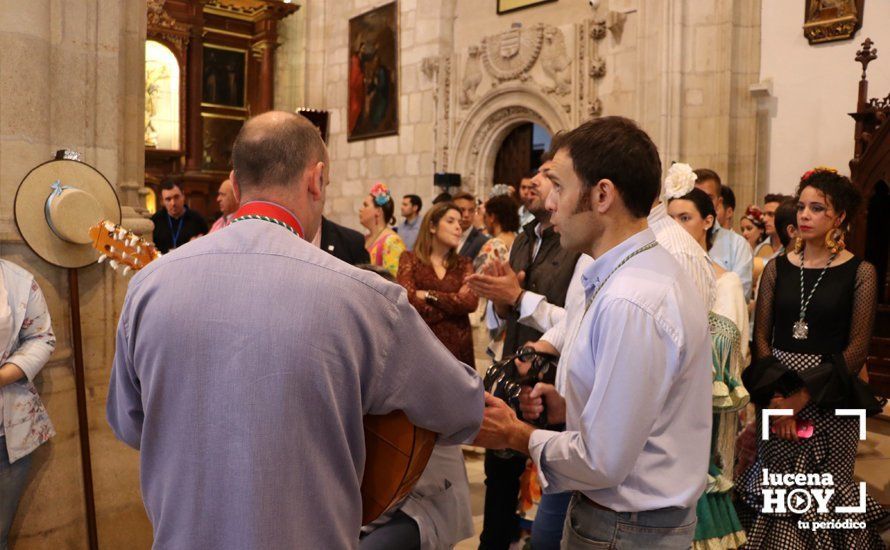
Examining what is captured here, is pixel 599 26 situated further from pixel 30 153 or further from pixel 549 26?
pixel 30 153

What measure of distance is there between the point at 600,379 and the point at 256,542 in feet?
2.30

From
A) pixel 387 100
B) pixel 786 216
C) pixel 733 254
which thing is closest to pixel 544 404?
pixel 786 216

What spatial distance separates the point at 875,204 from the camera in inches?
254

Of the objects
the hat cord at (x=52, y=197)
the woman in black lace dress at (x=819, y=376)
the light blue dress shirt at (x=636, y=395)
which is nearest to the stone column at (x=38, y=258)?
the hat cord at (x=52, y=197)

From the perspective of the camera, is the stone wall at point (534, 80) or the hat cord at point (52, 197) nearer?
the hat cord at point (52, 197)

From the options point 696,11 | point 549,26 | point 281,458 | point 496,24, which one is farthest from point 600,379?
point 496,24

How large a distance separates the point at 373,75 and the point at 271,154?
12.5 meters

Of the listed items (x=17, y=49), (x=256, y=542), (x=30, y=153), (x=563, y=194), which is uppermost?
(x=17, y=49)

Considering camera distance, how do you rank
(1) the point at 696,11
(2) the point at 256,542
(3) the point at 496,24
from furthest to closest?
(3) the point at 496,24, (1) the point at 696,11, (2) the point at 256,542

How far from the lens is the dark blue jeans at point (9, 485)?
117 inches

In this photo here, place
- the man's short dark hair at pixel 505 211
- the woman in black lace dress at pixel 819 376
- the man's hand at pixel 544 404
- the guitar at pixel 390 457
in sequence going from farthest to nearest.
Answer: the man's short dark hair at pixel 505 211, the woman in black lace dress at pixel 819 376, the man's hand at pixel 544 404, the guitar at pixel 390 457

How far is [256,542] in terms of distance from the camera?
1.29 metres

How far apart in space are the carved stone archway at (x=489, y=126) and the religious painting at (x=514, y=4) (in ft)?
3.80

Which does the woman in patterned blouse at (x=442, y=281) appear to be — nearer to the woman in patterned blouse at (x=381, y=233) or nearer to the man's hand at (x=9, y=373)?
the woman in patterned blouse at (x=381, y=233)
